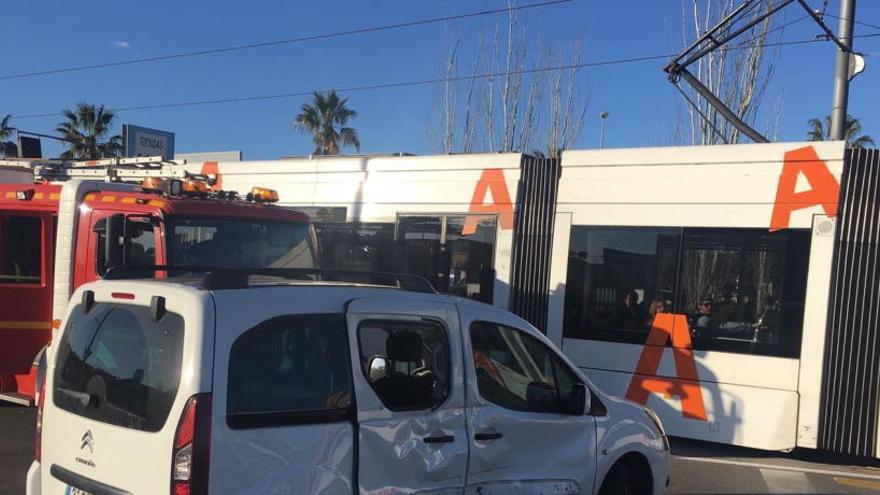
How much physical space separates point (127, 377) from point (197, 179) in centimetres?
643

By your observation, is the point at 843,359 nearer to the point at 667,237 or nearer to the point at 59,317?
the point at 667,237

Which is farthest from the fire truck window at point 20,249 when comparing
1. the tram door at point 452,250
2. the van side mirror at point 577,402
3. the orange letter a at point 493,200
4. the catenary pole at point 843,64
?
the catenary pole at point 843,64

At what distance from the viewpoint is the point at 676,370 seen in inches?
310

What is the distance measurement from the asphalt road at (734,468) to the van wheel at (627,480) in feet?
5.60

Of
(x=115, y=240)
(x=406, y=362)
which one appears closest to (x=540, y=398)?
(x=406, y=362)

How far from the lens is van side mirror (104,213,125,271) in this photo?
6207mm

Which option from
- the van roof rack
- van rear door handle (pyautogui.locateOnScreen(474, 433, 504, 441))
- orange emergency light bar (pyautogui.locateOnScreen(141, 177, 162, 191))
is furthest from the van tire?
orange emergency light bar (pyautogui.locateOnScreen(141, 177, 162, 191))

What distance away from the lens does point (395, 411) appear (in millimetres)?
3406

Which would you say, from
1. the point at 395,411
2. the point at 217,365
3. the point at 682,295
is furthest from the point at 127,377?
the point at 682,295

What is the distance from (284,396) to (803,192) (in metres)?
6.36

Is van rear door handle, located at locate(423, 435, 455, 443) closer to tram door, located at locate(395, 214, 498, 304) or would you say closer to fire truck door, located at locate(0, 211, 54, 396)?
tram door, located at locate(395, 214, 498, 304)

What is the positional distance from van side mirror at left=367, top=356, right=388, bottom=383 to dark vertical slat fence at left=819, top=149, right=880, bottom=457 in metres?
5.73

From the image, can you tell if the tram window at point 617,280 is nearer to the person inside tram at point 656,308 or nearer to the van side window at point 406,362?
the person inside tram at point 656,308

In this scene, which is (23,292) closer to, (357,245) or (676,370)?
(357,245)
